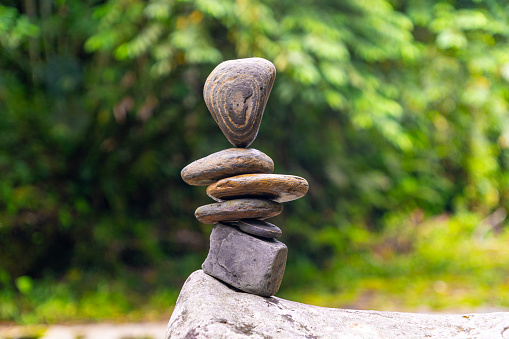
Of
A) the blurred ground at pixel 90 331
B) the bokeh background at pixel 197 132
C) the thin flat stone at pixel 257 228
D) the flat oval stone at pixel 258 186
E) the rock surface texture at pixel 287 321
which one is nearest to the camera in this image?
the rock surface texture at pixel 287 321

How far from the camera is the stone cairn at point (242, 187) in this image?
255 centimetres

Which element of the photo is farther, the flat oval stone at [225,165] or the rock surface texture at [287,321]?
the flat oval stone at [225,165]

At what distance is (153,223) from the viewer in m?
7.04

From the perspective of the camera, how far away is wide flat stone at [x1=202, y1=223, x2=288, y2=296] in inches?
101

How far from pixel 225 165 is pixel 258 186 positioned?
0.71 feet

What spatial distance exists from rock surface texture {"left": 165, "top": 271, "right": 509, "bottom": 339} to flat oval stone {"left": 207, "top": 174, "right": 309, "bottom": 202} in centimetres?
50

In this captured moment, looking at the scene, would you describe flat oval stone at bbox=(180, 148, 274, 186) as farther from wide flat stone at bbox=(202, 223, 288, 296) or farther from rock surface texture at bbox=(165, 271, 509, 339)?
rock surface texture at bbox=(165, 271, 509, 339)

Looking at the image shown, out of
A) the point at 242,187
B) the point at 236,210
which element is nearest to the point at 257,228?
the point at 236,210

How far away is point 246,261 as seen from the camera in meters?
2.59

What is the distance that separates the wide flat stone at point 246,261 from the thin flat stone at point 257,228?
3 cm

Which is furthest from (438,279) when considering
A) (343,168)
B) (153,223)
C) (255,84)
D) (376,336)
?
(255,84)

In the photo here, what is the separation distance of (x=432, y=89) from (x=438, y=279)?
2693 millimetres

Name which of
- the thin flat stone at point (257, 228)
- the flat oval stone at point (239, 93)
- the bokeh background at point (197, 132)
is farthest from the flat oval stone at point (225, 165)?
the bokeh background at point (197, 132)

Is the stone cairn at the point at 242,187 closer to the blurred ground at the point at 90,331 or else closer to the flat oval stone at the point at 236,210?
the flat oval stone at the point at 236,210
